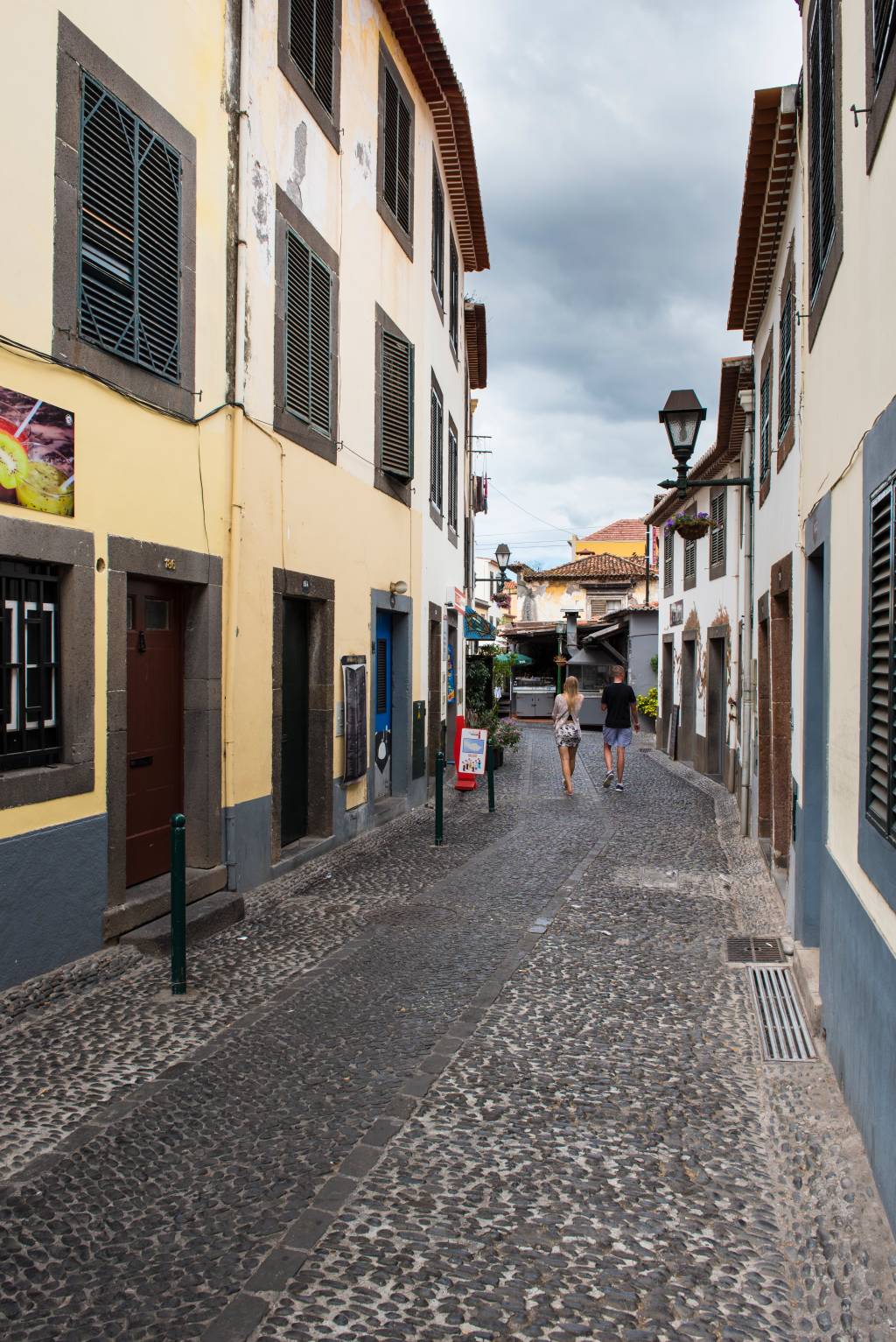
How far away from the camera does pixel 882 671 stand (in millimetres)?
3541

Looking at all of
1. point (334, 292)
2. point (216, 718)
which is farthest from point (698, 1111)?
point (334, 292)

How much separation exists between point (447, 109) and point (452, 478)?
595 centimetres

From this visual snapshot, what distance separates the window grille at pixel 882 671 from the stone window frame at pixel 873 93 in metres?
1.36

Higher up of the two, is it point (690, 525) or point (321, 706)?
point (690, 525)

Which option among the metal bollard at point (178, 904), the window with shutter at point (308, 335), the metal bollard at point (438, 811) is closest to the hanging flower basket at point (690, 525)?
the metal bollard at point (438, 811)

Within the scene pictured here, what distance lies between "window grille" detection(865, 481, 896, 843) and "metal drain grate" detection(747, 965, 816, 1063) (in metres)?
1.62

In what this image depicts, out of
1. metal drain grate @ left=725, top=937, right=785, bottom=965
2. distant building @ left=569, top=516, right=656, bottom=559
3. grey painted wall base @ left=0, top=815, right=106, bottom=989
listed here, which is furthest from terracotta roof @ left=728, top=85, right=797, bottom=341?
distant building @ left=569, top=516, right=656, bottom=559

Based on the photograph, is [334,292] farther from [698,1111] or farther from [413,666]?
[698,1111]

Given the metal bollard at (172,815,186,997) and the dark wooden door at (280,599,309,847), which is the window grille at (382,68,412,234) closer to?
the dark wooden door at (280,599,309,847)

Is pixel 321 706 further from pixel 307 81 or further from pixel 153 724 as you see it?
pixel 307 81

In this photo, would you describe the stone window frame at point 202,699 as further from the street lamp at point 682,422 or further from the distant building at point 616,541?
the distant building at point 616,541

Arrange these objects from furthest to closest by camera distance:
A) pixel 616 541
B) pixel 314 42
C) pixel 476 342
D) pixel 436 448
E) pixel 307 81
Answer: pixel 616 541 → pixel 476 342 → pixel 436 448 → pixel 314 42 → pixel 307 81

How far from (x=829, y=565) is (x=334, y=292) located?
21.5 ft

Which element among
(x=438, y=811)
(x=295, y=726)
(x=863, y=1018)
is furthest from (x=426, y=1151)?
(x=438, y=811)
